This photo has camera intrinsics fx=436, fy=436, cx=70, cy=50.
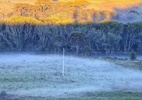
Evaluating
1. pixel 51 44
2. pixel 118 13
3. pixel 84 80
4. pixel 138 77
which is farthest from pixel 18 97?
pixel 118 13

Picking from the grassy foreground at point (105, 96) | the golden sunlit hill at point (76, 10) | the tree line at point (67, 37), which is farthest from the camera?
the golden sunlit hill at point (76, 10)

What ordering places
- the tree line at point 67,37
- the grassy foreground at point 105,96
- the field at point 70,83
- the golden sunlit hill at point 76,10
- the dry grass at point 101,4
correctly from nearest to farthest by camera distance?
the grassy foreground at point 105,96
the field at point 70,83
the tree line at point 67,37
the golden sunlit hill at point 76,10
the dry grass at point 101,4

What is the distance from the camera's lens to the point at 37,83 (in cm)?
2383

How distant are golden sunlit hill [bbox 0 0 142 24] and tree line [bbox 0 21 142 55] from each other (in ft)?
31.6

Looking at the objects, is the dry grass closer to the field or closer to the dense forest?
the dense forest

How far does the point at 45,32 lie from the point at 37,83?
32867 millimetres

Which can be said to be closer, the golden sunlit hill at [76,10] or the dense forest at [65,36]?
the dense forest at [65,36]

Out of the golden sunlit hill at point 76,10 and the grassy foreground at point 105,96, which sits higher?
the grassy foreground at point 105,96

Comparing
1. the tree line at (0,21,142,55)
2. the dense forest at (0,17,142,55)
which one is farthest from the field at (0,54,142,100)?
the dense forest at (0,17,142,55)

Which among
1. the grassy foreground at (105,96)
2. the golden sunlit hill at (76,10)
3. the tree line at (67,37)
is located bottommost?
the tree line at (67,37)

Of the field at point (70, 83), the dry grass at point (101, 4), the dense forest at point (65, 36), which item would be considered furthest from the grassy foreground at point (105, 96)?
the dry grass at point (101, 4)

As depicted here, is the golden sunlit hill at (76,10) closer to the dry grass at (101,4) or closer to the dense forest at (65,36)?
the dry grass at (101,4)

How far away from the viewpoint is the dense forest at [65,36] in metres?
53.8

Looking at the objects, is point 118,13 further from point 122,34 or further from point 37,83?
point 37,83
